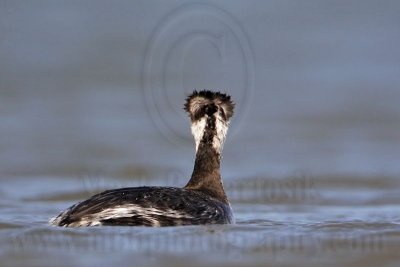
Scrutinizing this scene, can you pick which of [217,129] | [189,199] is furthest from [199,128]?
[189,199]

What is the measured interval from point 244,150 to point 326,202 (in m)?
4.70

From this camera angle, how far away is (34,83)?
28.3m

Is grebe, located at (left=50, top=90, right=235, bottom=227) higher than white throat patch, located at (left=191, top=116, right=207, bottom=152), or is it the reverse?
white throat patch, located at (left=191, top=116, right=207, bottom=152)

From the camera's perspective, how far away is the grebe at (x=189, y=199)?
512 inches

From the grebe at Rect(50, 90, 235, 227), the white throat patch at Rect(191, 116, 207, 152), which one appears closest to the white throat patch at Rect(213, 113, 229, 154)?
the grebe at Rect(50, 90, 235, 227)

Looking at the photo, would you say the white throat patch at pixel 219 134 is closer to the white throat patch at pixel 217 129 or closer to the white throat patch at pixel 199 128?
the white throat patch at pixel 217 129

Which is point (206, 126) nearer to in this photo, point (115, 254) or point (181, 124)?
point (115, 254)

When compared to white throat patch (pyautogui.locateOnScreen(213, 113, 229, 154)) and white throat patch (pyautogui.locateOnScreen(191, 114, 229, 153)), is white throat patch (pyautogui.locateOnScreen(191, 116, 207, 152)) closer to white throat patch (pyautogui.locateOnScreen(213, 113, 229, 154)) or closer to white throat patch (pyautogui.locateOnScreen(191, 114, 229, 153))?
white throat patch (pyautogui.locateOnScreen(191, 114, 229, 153))

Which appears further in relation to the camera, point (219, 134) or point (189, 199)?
point (219, 134)

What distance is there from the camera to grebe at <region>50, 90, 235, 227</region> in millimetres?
12992

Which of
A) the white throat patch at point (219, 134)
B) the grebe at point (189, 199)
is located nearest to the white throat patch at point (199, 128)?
the grebe at point (189, 199)

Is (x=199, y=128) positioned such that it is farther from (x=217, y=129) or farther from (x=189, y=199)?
(x=189, y=199)

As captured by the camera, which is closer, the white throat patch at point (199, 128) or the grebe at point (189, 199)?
the grebe at point (189, 199)

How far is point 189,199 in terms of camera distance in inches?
540
